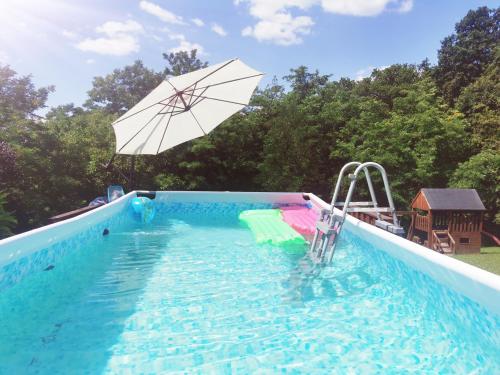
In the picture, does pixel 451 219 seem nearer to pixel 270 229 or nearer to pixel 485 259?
pixel 485 259

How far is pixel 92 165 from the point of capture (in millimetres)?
10570

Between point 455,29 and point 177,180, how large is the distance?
28434 millimetres

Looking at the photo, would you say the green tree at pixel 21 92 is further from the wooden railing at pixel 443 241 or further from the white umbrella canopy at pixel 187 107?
the wooden railing at pixel 443 241

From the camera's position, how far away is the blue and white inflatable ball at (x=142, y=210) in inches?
305

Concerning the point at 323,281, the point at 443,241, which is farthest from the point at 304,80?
the point at 323,281

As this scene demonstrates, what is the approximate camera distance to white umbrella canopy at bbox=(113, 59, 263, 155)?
6832 millimetres

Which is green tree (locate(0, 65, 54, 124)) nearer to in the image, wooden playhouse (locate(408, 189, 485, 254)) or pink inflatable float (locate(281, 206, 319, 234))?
pink inflatable float (locate(281, 206, 319, 234))

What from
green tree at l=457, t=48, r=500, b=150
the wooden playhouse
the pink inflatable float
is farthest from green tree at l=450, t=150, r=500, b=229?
the pink inflatable float

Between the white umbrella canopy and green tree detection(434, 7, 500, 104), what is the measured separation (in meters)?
16.9

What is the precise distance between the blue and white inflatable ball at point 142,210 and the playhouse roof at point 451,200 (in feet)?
25.6

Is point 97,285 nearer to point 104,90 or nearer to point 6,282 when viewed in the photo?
point 6,282

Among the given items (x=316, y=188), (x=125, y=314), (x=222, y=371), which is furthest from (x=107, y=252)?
(x=316, y=188)

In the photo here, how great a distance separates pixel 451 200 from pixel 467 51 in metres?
18.3

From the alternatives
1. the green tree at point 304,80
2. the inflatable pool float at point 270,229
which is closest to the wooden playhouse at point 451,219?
the inflatable pool float at point 270,229
